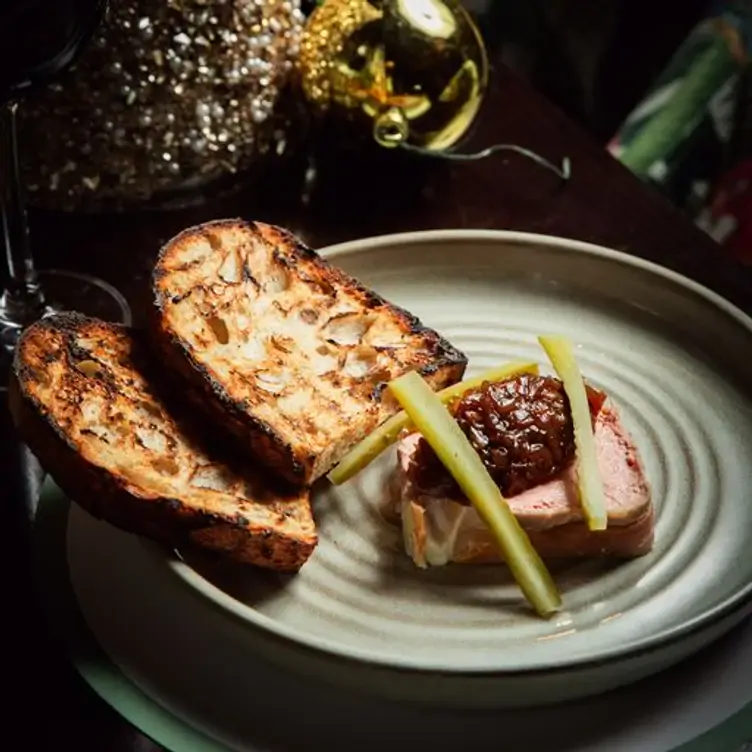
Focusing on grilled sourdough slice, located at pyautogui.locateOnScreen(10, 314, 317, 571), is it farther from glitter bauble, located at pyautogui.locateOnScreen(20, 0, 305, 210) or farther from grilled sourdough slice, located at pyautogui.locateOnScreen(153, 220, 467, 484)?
glitter bauble, located at pyautogui.locateOnScreen(20, 0, 305, 210)

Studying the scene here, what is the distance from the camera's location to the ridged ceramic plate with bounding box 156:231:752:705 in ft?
2.85

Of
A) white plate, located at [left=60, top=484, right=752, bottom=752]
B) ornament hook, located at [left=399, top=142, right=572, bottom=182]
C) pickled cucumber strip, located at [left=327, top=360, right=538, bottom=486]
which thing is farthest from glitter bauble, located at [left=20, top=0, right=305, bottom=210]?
white plate, located at [left=60, top=484, right=752, bottom=752]

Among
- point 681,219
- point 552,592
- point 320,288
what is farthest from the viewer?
point 681,219

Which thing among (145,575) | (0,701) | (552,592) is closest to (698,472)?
(552,592)

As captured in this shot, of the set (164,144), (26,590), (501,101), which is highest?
(501,101)

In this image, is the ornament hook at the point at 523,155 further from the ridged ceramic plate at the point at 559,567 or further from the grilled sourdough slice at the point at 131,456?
the grilled sourdough slice at the point at 131,456

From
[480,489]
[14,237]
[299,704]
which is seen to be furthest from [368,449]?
[14,237]

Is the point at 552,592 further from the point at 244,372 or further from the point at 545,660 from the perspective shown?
the point at 244,372

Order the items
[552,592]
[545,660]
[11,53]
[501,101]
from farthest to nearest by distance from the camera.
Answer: [501,101] → [11,53] → [552,592] → [545,660]

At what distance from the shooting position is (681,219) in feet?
5.00

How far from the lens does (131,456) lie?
101 centimetres

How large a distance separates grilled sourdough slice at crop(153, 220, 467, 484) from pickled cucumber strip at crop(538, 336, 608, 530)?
0.29ft

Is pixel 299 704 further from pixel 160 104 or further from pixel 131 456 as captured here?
pixel 160 104

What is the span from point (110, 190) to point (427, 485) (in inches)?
22.8
